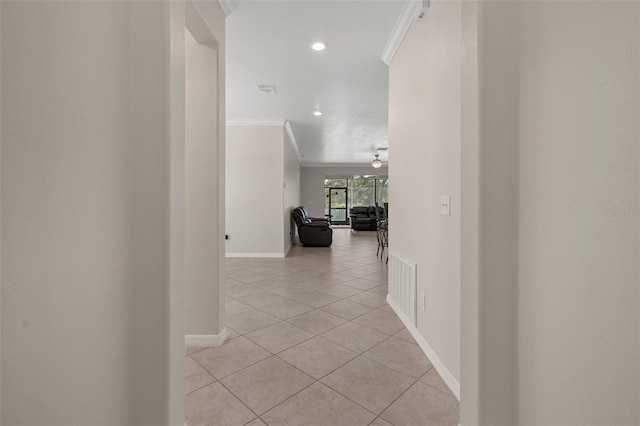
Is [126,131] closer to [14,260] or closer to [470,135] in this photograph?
[14,260]

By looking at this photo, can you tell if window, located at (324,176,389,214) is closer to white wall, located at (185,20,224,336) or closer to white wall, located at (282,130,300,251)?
white wall, located at (282,130,300,251)

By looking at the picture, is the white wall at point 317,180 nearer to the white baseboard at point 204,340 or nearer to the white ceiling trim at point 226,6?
the white ceiling trim at point 226,6

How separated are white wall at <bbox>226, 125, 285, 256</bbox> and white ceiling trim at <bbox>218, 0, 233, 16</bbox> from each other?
3.57 meters

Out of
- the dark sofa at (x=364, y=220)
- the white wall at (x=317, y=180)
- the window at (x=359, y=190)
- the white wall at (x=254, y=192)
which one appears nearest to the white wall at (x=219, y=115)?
the white wall at (x=254, y=192)

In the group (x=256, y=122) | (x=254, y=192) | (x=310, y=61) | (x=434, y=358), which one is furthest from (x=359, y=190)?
(x=434, y=358)

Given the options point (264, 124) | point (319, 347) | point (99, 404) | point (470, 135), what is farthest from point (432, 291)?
point (264, 124)

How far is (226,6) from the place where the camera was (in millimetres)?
2307

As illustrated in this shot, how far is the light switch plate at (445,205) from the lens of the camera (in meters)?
1.73

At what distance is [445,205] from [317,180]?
447 inches

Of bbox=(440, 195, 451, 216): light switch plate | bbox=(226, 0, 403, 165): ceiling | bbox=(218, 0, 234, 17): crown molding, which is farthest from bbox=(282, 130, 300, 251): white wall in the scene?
bbox=(440, 195, 451, 216): light switch plate

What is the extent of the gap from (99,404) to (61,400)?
20cm

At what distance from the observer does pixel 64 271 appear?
2.85ft

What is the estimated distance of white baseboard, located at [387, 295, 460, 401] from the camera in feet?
5.44

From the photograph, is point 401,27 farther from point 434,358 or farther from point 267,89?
point 434,358
